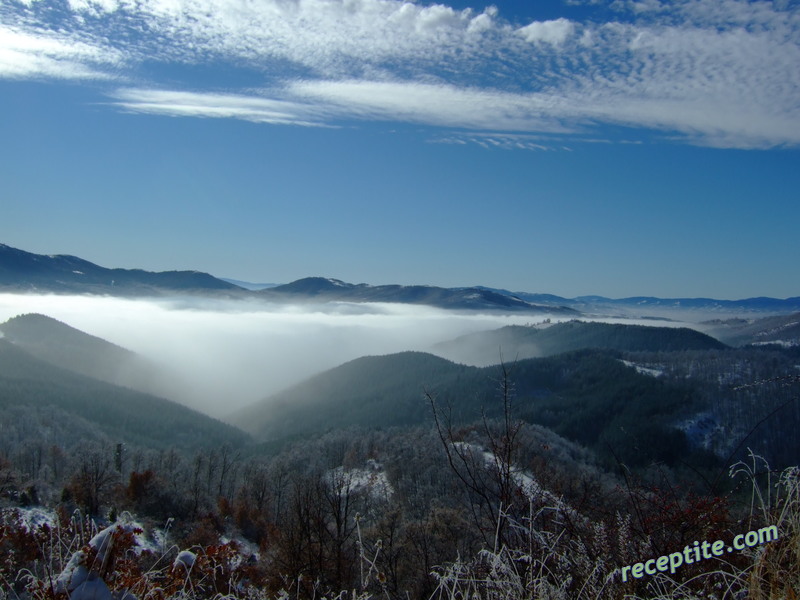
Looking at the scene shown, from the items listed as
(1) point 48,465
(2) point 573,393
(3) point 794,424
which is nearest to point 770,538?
(1) point 48,465

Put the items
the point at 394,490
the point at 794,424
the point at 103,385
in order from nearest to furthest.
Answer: the point at 394,490 < the point at 794,424 < the point at 103,385

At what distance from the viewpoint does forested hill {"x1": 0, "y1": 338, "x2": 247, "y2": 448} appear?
123875 mm

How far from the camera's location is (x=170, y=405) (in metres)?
159

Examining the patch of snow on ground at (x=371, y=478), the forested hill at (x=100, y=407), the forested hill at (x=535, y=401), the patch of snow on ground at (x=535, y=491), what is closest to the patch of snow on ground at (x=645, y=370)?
the forested hill at (x=535, y=401)

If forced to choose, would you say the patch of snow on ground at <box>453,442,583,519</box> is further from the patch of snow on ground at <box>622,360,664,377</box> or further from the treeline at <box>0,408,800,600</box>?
the patch of snow on ground at <box>622,360,664,377</box>

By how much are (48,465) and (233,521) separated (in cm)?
3610

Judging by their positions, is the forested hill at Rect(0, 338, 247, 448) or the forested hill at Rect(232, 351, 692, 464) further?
the forested hill at Rect(232, 351, 692, 464)

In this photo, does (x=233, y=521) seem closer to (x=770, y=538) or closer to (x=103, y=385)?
(x=770, y=538)

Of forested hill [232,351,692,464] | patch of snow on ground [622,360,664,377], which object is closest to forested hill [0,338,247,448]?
forested hill [232,351,692,464]

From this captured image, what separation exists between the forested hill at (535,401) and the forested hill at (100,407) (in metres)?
22.1

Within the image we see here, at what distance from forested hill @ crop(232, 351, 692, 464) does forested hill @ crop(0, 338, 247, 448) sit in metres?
22.1

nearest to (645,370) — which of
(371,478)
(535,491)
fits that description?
(371,478)

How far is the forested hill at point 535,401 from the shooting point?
13462 centimetres

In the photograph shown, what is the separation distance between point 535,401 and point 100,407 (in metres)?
110
